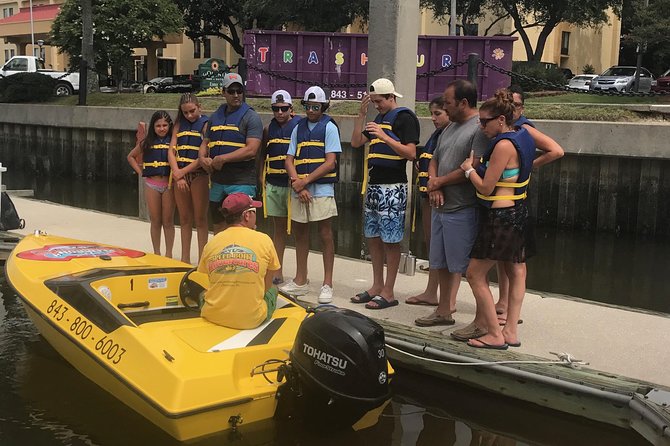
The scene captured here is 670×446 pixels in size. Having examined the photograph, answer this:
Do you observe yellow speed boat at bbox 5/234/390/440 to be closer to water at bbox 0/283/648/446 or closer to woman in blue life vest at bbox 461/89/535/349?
water at bbox 0/283/648/446

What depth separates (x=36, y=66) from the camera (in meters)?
31.8

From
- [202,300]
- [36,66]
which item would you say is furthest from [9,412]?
[36,66]

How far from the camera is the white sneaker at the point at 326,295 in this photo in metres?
6.39

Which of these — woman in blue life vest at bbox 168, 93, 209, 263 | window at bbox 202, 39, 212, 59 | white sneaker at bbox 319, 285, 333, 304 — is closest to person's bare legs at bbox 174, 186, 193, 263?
woman in blue life vest at bbox 168, 93, 209, 263

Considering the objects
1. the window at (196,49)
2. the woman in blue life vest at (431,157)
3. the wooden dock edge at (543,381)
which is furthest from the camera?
the window at (196,49)

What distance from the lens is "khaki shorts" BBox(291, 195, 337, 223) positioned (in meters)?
6.51

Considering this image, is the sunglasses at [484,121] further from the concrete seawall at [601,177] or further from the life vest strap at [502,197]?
the concrete seawall at [601,177]

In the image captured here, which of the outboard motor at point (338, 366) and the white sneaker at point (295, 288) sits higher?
the outboard motor at point (338, 366)

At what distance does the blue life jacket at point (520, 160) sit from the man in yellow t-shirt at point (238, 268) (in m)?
1.51

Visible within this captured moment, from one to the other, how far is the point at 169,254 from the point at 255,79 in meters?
12.1

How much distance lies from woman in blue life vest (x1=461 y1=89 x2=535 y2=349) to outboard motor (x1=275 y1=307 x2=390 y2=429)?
119 cm

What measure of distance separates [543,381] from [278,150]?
10.3ft

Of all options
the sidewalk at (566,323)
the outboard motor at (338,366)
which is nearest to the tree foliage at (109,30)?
the sidewalk at (566,323)

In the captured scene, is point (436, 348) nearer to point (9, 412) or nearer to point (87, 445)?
point (87, 445)
